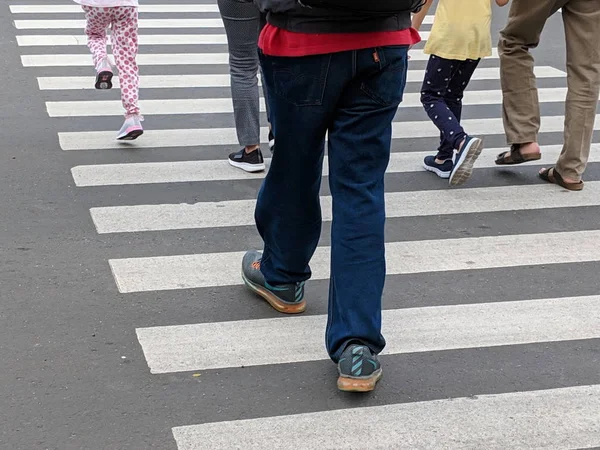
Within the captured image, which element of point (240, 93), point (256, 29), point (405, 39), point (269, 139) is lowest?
point (269, 139)

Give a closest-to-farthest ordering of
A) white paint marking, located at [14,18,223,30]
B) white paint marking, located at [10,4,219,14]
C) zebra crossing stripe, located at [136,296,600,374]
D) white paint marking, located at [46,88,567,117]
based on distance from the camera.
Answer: zebra crossing stripe, located at [136,296,600,374] → white paint marking, located at [46,88,567,117] → white paint marking, located at [14,18,223,30] → white paint marking, located at [10,4,219,14]

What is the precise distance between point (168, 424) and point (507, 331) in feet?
5.25

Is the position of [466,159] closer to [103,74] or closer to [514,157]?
[514,157]

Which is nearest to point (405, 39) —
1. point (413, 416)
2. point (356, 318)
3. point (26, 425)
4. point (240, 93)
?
point (356, 318)

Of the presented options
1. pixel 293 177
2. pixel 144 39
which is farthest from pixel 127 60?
pixel 144 39

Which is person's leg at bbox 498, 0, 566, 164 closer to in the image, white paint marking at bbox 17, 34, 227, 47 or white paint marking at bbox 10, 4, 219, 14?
white paint marking at bbox 17, 34, 227, 47

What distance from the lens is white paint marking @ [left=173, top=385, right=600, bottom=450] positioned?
3.45m

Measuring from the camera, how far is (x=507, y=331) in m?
4.36

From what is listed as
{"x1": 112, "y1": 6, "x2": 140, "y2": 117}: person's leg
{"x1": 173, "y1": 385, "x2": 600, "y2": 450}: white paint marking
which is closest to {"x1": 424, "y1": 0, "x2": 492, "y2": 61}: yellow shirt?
{"x1": 112, "y1": 6, "x2": 140, "y2": 117}: person's leg

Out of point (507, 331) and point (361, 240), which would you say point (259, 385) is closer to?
point (361, 240)

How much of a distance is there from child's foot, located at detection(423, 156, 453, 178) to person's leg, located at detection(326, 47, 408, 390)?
283 cm

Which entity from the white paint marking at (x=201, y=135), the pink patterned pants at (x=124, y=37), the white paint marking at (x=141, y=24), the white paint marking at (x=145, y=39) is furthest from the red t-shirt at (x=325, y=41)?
Result: the white paint marking at (x=141, y=24)

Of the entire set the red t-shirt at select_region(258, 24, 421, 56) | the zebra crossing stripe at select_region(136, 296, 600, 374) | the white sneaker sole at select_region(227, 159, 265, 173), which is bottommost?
the white sneaker sole at select_region(227, 159, 265, 173)

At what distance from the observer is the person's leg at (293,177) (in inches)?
144
